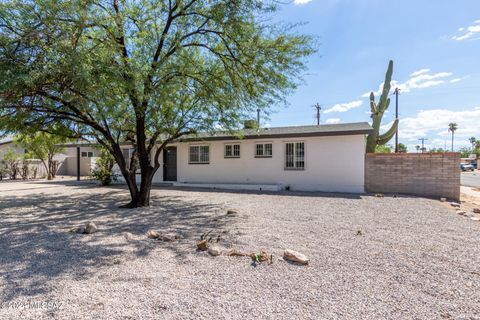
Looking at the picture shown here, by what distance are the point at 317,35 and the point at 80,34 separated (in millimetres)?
5724

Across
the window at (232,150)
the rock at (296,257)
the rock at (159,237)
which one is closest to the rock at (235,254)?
the rock at (296,257)

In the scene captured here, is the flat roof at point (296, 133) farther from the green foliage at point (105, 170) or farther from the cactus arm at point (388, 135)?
the cactus arm at point (388, 135)

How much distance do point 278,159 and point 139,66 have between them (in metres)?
8.32

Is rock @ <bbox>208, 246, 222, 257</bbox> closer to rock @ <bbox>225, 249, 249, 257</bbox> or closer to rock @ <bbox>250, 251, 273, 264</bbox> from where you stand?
rock @ <bbox>225, 249, 249, 257</bbox>

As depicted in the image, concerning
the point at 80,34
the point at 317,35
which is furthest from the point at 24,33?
the point at 317,35

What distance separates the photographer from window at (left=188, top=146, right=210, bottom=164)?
15.0 m

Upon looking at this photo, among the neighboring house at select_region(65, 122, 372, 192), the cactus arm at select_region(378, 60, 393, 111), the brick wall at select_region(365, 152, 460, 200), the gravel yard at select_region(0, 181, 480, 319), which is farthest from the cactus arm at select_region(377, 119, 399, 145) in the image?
the gravel yard at select_region(0, 181, 480, 319)

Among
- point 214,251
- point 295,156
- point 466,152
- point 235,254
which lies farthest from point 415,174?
point 466,152

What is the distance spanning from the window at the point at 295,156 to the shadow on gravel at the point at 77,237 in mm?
5445

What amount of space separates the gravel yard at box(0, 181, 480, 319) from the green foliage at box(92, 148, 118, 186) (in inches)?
328

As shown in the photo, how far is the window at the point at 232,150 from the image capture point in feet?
46.5

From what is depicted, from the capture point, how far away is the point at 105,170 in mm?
15117

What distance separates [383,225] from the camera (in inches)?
242

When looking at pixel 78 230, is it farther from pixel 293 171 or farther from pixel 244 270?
pixel 293 171
